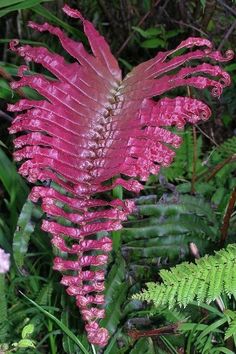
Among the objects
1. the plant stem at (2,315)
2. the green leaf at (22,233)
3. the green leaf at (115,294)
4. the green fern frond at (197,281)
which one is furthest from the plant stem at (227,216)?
the plant stem at (2,315)

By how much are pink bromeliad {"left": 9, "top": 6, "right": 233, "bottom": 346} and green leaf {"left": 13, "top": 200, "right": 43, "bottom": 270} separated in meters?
0.28

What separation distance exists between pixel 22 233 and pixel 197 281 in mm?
423

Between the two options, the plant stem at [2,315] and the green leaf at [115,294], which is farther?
the plant stem at [2,315]

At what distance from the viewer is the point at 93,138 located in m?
1.02

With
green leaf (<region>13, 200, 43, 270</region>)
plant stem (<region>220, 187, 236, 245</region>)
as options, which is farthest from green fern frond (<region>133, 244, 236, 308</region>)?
green leaf (<region>13, 200, 43, 270</region>)

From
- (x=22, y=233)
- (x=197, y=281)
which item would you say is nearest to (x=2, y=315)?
(x=22, y=233)

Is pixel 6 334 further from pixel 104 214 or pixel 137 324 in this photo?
pixel 104 214

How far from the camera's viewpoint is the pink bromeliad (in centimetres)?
92

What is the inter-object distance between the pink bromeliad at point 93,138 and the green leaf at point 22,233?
28 centimetres

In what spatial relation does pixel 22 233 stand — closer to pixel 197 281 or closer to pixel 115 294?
pixel 115 294

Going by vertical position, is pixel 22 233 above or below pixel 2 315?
above

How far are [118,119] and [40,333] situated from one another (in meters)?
0.74

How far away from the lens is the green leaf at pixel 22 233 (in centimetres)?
125

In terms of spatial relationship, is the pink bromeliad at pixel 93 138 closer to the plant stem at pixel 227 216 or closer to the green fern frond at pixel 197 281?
the green fern frond at pixel 197 281
